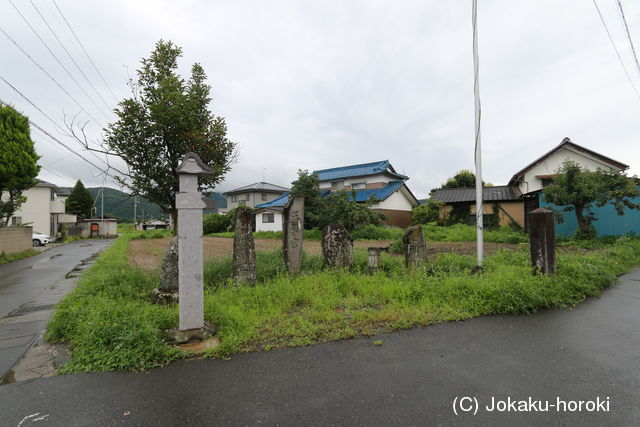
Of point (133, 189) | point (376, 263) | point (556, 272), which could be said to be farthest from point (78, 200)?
point (556, 272)

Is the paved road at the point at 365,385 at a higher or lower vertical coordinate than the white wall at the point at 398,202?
lower

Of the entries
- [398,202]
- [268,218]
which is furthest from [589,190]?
[268,218]

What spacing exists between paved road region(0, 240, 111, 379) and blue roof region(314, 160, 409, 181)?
914 inches

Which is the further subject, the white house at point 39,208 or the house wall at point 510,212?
the white house at point 39,208

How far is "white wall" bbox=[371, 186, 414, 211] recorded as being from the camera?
25672 millimetres

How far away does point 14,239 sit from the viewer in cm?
1527

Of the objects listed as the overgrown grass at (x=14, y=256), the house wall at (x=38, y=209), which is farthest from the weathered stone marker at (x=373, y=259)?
the house wall at (x=38, y=209)

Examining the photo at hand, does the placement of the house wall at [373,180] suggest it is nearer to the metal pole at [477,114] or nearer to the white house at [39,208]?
the metal pole at [477,114]

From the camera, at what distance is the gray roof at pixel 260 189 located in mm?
40781

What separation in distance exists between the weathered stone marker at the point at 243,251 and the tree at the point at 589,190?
1220 cm

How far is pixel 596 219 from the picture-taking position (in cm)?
1202

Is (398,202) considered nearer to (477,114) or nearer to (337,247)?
(477,114)

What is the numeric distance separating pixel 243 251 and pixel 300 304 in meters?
1.61

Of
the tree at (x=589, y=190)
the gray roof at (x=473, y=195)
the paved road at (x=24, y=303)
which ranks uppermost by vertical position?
the gray roof at (x=473, y=195)
